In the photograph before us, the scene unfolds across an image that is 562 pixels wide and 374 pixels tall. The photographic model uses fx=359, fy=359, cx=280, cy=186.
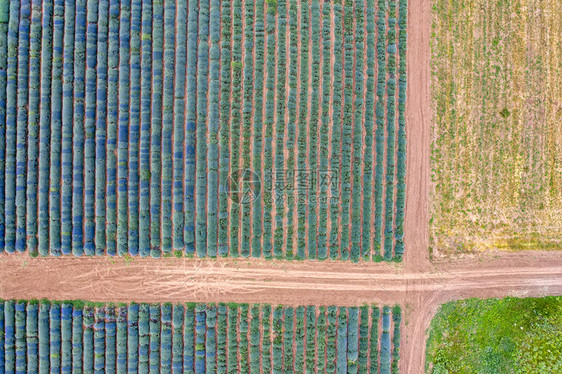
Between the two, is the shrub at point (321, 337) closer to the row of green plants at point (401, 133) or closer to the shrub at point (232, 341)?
the shrub at point (232, 341)

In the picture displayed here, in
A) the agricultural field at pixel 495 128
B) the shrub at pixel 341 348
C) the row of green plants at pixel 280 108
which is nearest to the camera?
the shrub at pixel 341 348

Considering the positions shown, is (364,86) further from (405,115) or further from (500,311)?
(500,311)

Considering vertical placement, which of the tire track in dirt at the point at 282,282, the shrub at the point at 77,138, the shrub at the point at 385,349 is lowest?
the shrub at the point at 385,349

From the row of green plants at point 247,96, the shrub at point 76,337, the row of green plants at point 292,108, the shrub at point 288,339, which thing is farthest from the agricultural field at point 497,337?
the shrub at point 76,337

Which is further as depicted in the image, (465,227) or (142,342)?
(465,227)

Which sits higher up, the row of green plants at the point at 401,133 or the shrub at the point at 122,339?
the row of green plants at the point at 401,133

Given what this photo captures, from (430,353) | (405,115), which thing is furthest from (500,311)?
(405,115)

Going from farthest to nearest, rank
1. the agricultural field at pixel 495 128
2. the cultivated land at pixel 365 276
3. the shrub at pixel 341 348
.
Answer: the agricultural field at pixel 495 128 < the shrub at pixel 341 348 < the cultivated land at pixel 365 276
